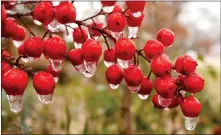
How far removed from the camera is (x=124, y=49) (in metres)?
0.52

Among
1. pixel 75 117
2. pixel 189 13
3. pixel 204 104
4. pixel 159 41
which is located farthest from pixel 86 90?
pixel 159 41

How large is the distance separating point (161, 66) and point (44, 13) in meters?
0.16

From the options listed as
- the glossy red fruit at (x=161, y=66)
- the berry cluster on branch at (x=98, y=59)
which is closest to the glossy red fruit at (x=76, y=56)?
the berry cluster on branch at (x=98, y=59)

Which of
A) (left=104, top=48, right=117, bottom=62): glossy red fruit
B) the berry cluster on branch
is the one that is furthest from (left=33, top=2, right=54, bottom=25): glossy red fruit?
(left=104, top=48, right=117, bottom=62): glossy red fruit

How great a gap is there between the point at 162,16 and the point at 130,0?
1716mm

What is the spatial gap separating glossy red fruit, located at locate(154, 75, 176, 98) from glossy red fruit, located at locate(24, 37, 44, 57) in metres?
0.15

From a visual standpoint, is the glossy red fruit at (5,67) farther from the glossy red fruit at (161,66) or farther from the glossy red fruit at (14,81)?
the glossy red fruit at (161,66)

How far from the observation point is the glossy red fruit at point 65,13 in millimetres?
502

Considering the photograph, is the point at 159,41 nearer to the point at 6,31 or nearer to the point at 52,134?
the point at 6,31

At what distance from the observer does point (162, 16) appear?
87.7 inches

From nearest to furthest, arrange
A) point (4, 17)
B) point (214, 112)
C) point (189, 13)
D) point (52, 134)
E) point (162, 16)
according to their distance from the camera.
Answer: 1. point (4, 17)
2. point (52, 134)
3. point (214, 112)
4. point (162, 16)
5. point (189, 13)

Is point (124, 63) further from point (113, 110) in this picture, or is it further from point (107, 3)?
point (113, 110)

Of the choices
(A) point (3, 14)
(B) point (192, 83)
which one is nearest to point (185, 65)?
(B) point (192, 83)

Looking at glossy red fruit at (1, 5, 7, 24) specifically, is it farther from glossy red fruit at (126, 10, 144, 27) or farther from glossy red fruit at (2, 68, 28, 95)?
glossy red fruit at (126, 10, 144, 27)
